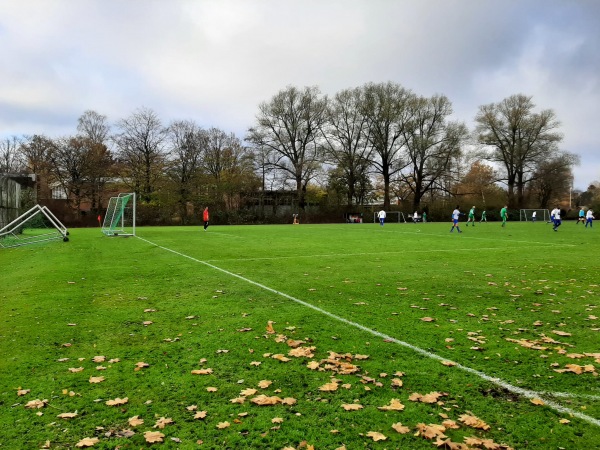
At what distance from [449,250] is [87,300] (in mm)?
13526

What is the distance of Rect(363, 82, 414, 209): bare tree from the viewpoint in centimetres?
6247

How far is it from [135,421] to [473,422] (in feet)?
8.89

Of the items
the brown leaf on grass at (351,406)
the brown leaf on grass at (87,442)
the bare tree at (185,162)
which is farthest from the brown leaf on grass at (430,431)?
the bare tree at (185,162)

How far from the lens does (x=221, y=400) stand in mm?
3947

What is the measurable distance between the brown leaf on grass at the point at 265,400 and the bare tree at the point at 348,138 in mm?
62116

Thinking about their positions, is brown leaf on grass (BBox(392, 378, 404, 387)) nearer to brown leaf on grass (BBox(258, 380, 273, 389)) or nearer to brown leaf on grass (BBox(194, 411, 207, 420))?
brown leaf on grass (BBox(258, 380, 273, 389))

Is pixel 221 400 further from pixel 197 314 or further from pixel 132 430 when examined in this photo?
pixel 197 314

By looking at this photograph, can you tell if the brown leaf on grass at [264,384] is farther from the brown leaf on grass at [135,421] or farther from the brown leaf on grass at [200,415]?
the brown leaf on grass at [135,421]

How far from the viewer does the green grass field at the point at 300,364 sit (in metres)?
3.43

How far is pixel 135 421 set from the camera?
358cm

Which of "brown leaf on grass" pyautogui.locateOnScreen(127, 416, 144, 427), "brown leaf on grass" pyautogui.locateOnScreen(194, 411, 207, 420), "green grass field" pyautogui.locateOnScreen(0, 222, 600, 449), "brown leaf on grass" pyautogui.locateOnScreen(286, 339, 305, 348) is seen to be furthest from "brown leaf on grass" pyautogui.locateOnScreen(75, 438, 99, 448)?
"brown leaf on grass" pyautogui.locateOnScreen(286, 339, 305, 348)

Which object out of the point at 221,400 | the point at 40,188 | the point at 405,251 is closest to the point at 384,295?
the point at 221,400

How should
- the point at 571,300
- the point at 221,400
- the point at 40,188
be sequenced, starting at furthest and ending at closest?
the point at 40,188 < the point at 571,300 < the point at 221,400

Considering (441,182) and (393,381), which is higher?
(441,182)
